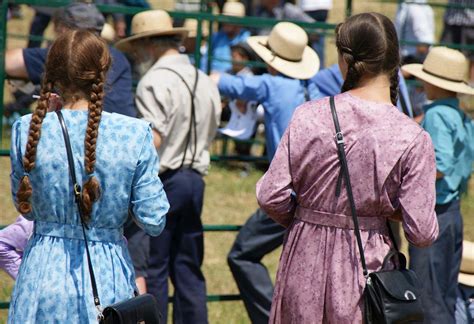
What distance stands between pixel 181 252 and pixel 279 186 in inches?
72.7

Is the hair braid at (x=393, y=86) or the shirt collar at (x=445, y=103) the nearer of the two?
the hair braid at (x=393, y=86)

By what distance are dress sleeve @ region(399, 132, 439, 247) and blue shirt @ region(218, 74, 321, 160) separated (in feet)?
5.49

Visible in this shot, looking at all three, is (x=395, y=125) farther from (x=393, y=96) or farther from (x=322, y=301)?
(x=322, y=301)

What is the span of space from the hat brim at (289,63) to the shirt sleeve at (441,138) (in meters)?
0.69

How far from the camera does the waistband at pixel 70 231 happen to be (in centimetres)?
368

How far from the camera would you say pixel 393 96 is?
4031mm

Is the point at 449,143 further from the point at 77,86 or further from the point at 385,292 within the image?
the point at 77,86

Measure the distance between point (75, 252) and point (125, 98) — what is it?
1.58 m

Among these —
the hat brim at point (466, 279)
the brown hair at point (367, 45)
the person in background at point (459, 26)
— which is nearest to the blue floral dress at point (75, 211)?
the brown hair at point (367, 45)

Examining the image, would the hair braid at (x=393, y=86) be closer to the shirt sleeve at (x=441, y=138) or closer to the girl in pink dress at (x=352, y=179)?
the girl in pink dress at (x=352, y=179)

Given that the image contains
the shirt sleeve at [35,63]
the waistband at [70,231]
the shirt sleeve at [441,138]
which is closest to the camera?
the waistband at [70,231]

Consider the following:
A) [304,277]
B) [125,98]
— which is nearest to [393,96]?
[304,277]

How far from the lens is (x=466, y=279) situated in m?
5.68

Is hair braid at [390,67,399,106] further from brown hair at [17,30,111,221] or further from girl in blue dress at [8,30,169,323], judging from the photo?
brown hair at [17,30,111,221]
